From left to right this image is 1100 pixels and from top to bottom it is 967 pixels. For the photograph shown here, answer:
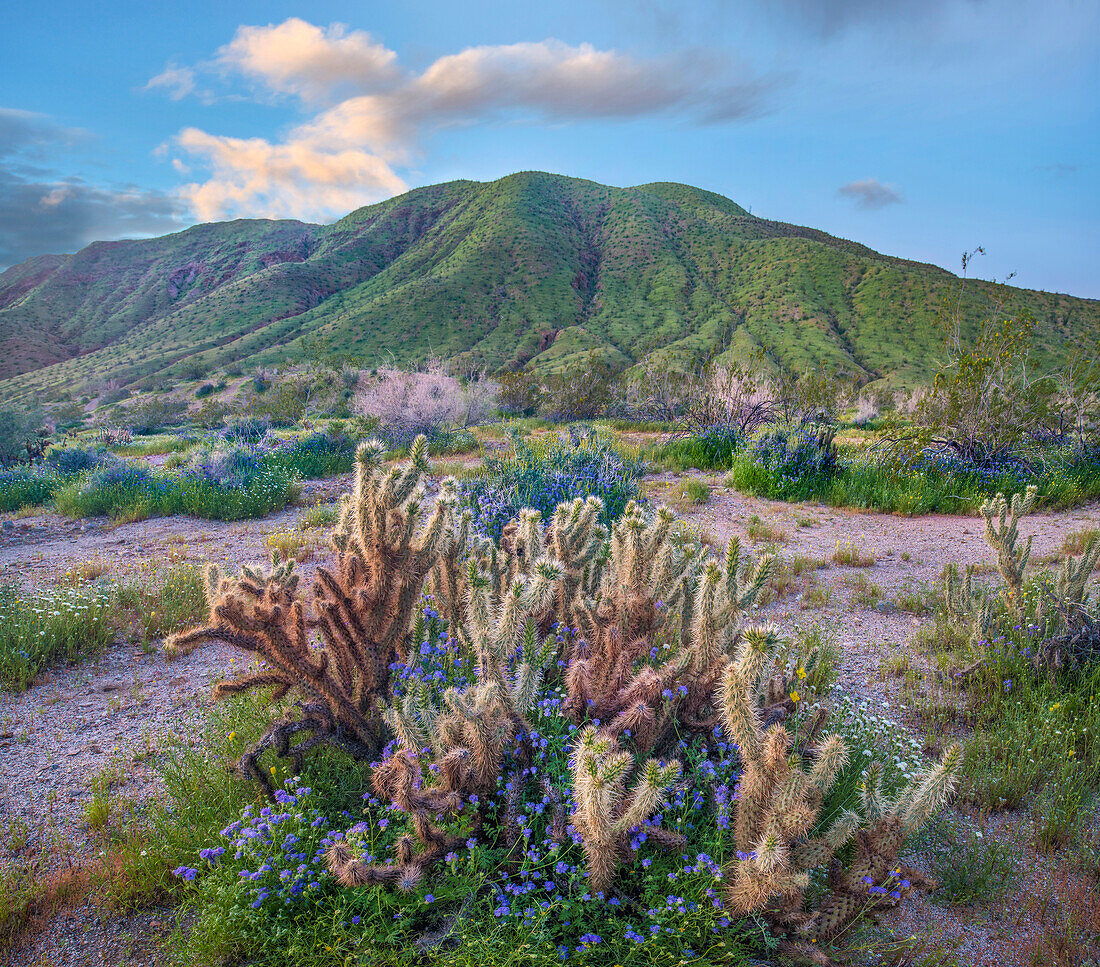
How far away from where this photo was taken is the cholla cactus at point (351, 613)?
252 cm

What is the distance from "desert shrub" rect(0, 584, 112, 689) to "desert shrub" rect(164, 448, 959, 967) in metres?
2.57

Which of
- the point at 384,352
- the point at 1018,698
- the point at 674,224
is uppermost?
the point at 674,224

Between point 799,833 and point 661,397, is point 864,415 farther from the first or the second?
point 799,833

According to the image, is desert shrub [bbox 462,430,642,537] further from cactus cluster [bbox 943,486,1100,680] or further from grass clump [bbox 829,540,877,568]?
cactus cluster [bbox 943,486,1100,680]

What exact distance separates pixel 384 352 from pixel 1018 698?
5511 cm

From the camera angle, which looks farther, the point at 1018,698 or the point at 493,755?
the point at 1018,698

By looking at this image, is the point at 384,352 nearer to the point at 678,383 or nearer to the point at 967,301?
the point at 678,383

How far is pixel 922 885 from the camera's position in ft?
6.40

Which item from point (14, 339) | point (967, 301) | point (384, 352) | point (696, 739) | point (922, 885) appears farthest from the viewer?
point (14, 339)

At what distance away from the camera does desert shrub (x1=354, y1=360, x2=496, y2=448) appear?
13562 millimetres

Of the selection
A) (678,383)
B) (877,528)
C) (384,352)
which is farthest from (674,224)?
(877,528)

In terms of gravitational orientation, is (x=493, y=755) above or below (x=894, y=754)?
above

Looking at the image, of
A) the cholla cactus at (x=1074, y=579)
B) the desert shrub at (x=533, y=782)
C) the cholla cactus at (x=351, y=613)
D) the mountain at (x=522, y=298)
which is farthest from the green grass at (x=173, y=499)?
the mountain at (x=522, y=298)

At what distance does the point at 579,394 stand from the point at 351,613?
1625cm
